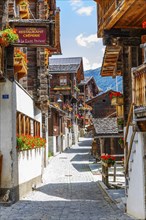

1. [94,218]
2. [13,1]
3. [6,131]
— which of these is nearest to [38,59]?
[13,1]

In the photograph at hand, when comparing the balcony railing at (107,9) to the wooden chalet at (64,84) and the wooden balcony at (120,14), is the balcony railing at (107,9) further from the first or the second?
the wooden chalet at (64,84)

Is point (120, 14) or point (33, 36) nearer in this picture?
point (120, 14)

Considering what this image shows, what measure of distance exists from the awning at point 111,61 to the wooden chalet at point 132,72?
143 centimetres

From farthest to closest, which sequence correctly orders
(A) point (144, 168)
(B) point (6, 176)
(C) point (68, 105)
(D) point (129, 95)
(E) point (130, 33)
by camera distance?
1. (C) point (68, 105)
2. (D) point (129, 95)
3. (B) point (6, 176)
4. (E) point (130, 33)
5. (A) point (144, 168)

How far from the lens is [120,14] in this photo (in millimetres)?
11148

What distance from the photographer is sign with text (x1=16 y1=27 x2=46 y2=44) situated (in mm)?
14193

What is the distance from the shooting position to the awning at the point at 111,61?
1670cm

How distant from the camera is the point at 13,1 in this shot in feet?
50.1

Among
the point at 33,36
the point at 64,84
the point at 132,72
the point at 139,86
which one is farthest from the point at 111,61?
the point at 64,84

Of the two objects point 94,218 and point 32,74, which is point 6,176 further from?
point 32,74

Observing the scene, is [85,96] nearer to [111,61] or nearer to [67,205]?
[111,61]

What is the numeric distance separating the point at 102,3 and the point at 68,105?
4606 cm

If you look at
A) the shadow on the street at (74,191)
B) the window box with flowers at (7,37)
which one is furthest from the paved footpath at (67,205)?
the window box with flowers at (7,37)

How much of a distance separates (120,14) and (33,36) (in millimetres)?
4089
